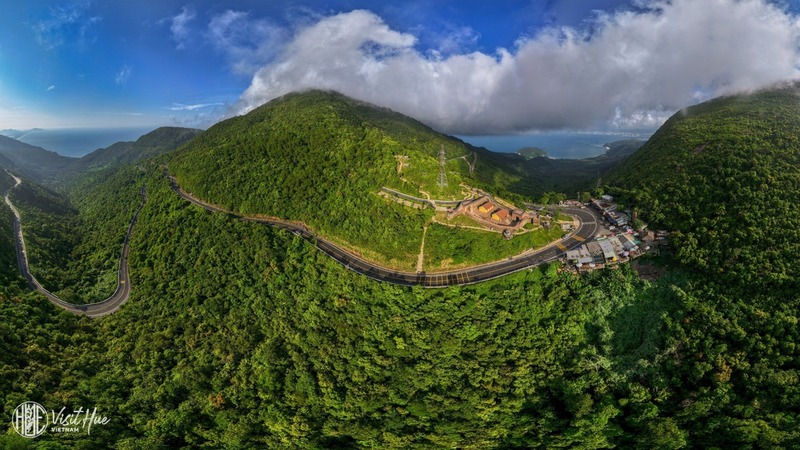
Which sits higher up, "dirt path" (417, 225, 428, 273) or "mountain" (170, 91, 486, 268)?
"mountain" (170, 91, 486, 268)

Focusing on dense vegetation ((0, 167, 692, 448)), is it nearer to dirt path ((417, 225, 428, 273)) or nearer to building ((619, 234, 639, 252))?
dirt path ((417, 225, 428, 273))

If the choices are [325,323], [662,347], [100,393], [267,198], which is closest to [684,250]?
[662,347]

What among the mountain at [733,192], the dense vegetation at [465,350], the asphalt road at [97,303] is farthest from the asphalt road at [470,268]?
the asphalt road at [97,303]

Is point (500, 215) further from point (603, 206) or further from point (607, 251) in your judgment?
point (603, 206)

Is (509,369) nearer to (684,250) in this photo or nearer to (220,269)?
(684,250)

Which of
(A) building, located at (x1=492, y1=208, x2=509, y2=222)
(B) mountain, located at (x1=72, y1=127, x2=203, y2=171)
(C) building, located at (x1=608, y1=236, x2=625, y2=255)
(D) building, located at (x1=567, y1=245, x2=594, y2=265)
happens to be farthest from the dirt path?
(B) mountain, located at (x1=72, y1=127, x2=203, y2=171)

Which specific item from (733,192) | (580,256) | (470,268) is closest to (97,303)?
(470,268)
